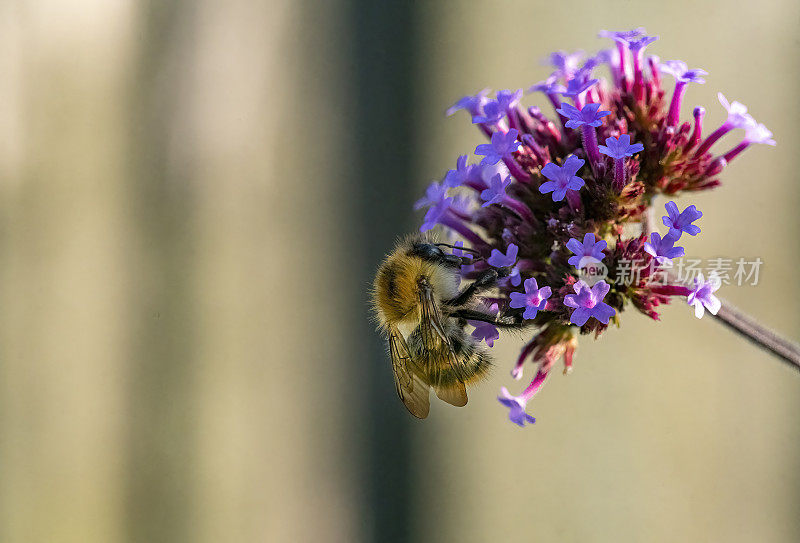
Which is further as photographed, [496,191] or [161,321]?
[161,321]

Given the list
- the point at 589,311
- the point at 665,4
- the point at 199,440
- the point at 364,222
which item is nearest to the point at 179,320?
the point at 199,440

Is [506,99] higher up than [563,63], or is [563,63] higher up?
[563,63]

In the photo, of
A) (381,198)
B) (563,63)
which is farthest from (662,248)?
(381,198)

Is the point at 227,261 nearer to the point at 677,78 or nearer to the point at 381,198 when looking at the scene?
the point at 381,198

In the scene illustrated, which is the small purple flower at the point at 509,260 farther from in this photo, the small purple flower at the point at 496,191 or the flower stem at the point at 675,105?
the flower stem at the point at 675,105

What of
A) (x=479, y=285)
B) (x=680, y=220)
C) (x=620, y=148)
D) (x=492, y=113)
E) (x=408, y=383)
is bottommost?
(x=408, y=383)

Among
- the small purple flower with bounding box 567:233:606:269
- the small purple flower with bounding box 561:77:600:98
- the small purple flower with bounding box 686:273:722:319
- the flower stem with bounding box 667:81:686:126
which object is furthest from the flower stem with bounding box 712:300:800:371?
the small purple flower with bounding box 561:77:600:98
